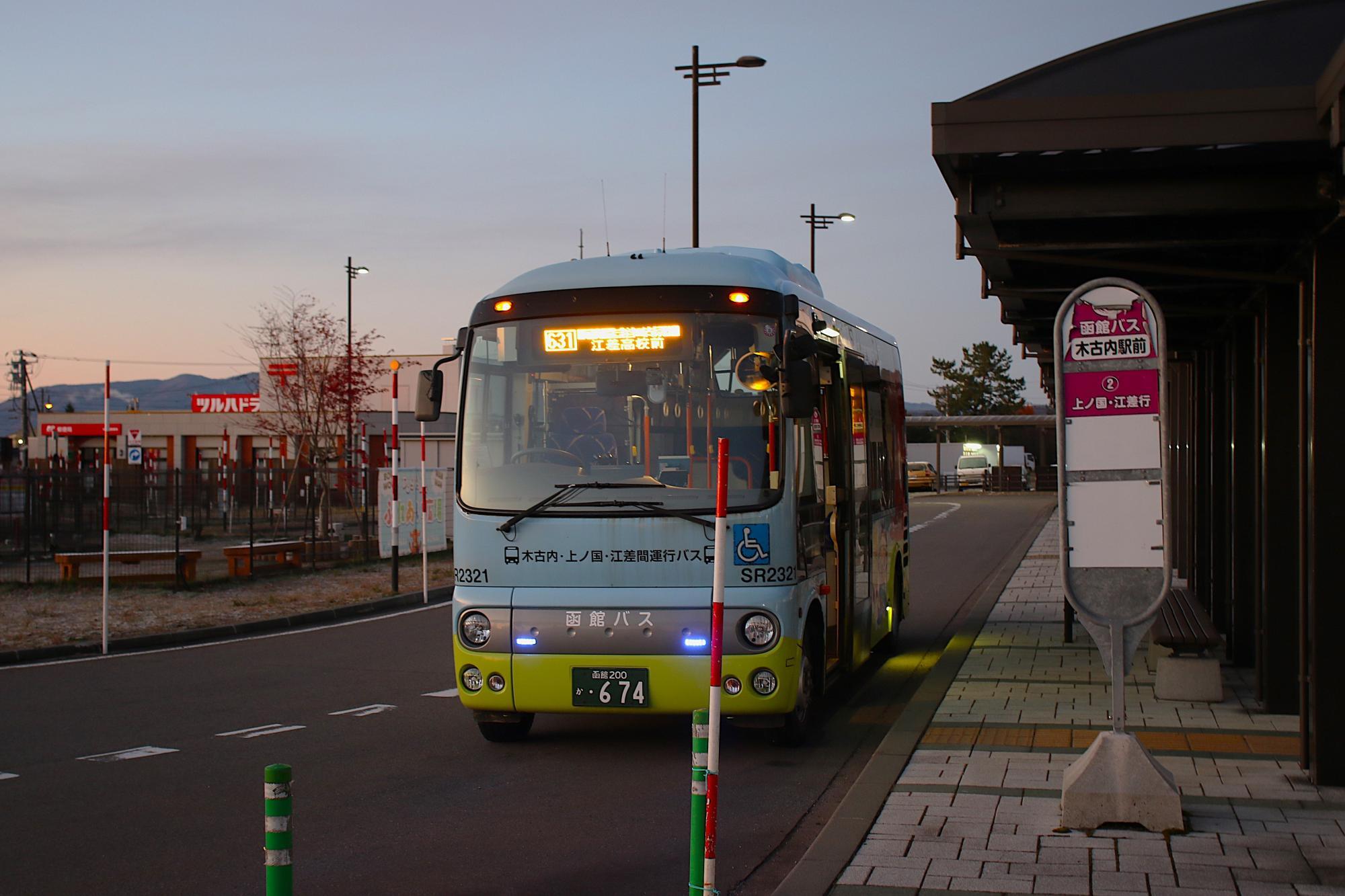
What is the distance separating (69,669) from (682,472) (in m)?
7.95

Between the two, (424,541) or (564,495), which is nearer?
(564,495)

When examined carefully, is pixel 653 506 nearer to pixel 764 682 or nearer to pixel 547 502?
pixel 547 502

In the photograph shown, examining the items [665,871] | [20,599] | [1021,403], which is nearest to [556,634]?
[665,871]

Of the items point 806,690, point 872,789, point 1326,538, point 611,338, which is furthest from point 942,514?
point 872,789

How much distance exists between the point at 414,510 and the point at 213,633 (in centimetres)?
1011

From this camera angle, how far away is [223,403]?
296 feet

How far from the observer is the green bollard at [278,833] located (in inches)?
159

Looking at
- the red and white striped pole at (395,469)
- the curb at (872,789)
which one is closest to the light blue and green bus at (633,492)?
the curb at (872,789)

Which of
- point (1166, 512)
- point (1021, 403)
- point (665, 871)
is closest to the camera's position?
point (665, 871)

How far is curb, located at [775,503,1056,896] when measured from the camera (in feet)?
19.7

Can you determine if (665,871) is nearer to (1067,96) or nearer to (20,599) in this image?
(1067,96)

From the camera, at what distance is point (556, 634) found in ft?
28.4

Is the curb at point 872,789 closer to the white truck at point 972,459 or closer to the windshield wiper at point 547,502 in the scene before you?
the windshield wiper at point 547,502

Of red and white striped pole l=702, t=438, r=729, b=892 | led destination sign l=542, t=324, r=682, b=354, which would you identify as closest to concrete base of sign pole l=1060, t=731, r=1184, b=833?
red and white striped pole l=702, t=438, r=729, b=892
